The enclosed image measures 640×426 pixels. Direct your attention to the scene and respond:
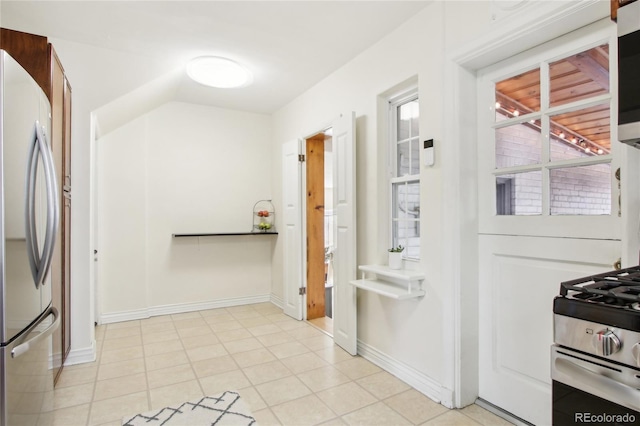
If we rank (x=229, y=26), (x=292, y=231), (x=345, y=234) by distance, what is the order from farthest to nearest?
(x=292, y=231), (x=345, y=234), (x=229, y=26)

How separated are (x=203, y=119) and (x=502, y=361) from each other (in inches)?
160

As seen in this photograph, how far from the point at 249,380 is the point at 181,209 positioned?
2.51 metres

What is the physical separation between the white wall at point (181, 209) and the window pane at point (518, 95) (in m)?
3.31

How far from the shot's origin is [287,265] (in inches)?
165

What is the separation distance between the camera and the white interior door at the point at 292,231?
13.0 feet

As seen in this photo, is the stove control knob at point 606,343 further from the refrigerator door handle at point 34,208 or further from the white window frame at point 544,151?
the refrigerator door handle at point 34,208

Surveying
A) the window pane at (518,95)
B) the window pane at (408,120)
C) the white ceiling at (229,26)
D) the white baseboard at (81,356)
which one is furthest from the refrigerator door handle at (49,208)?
the window pane at (518,95)

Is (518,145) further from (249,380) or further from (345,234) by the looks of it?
(249,380)

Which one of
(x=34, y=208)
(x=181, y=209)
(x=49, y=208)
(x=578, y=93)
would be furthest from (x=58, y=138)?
(x=578, y=93)

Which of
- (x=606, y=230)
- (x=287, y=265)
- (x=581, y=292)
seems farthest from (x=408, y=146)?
(x=287, y=265)

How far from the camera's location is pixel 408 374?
2.40 metres

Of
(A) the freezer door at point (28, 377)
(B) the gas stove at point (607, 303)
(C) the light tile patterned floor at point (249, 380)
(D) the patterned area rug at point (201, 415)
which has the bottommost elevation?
(C) the light tile patterned floor at point (249, 380)

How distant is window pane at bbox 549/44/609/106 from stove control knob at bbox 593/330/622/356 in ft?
4.05

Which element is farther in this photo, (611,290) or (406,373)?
(406,373)
